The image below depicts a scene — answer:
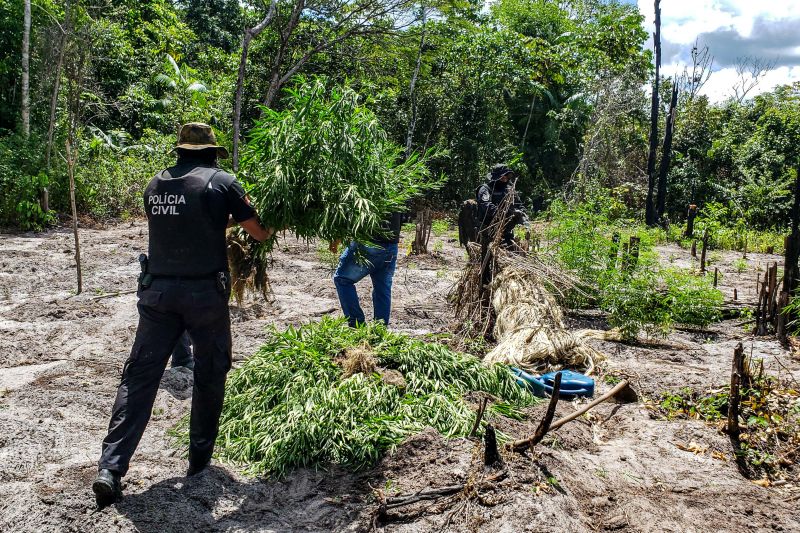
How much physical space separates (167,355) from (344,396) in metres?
1.02

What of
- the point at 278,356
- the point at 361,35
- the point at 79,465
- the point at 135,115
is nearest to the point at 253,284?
the point at 278,356

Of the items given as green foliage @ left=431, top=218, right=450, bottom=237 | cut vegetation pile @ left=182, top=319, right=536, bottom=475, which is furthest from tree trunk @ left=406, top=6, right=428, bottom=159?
cut vegetation pile @ left=182, top=319, right=536, bottom=475

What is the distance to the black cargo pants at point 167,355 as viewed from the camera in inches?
127

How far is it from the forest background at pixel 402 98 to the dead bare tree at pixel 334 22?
0.05 m

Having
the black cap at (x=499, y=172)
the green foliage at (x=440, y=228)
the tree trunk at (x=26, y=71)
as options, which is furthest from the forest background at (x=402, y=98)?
the black cap at (x=499, y=172)

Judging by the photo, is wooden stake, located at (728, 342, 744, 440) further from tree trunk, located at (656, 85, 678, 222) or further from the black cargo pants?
tree trunk, located at (656, 85, 678, 222)

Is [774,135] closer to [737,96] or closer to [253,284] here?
[737,96]

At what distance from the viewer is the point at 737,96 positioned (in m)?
30.6

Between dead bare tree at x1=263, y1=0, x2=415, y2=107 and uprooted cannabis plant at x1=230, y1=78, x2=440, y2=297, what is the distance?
12828mm

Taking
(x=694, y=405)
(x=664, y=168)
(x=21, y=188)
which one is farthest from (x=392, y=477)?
(x=664, y=168)

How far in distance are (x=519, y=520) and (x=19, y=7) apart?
54.7ft

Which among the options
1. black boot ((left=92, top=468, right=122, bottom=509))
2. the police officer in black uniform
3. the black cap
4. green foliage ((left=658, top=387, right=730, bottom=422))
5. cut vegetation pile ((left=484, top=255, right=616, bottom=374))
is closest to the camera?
black boot ((left=92, top=468, right=122, bottom=509))

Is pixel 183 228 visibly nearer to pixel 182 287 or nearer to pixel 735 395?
pixel 182 287

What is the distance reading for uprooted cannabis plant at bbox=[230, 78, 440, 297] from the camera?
3.75m
